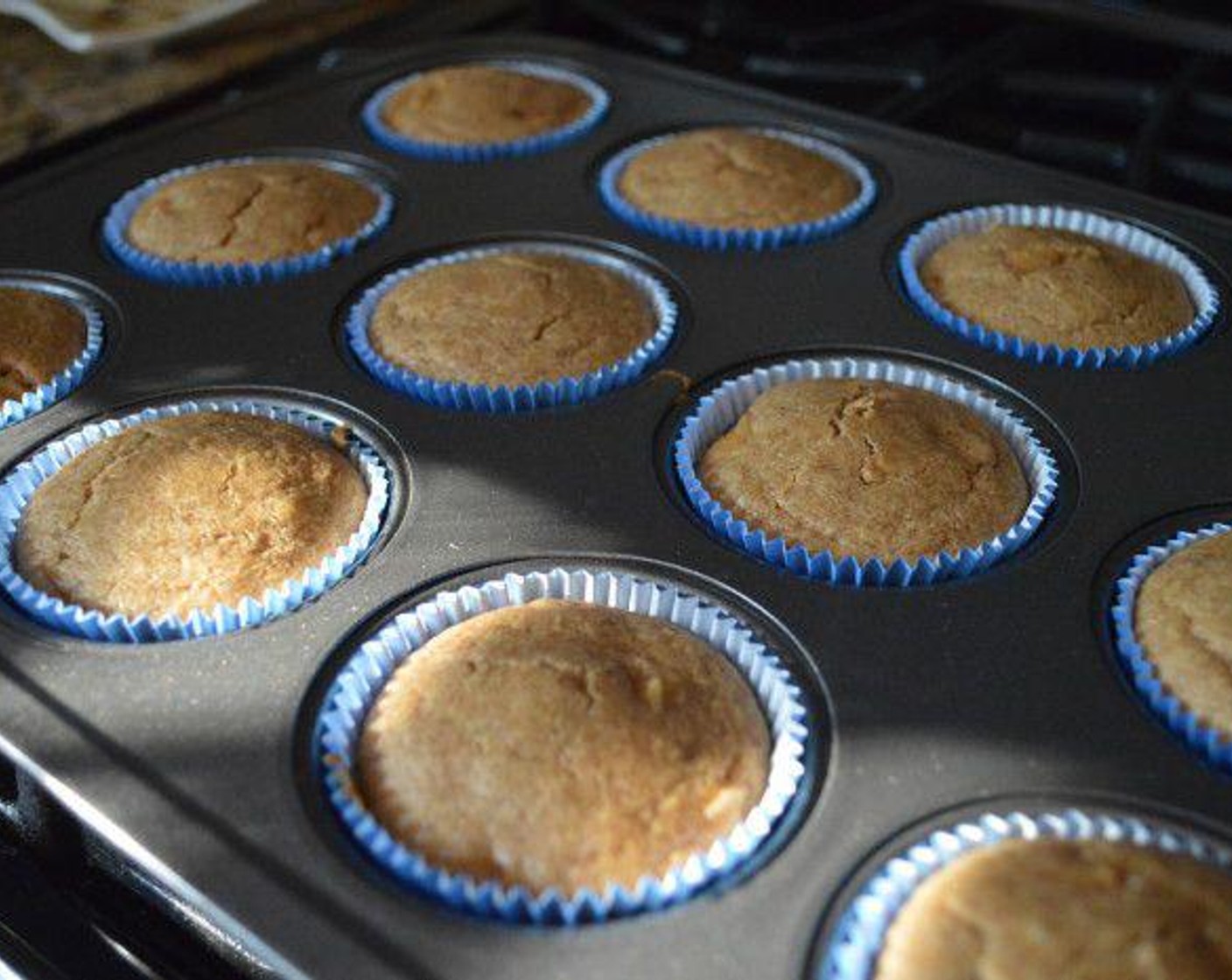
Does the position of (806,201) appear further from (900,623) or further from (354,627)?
(354,627)

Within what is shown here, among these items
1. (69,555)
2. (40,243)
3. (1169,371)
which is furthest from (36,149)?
(1169,371)

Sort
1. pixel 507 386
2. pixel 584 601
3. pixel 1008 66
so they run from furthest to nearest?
pixel 1008 66 → pixel 507 386 → pixel 584 601

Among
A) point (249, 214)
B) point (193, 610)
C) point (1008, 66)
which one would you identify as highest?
point (1008, 66)

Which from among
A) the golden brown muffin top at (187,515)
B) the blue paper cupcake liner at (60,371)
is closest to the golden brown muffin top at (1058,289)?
the golden brown muffin top at (187,515)

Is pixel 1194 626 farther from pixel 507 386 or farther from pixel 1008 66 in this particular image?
pixel 1008 66

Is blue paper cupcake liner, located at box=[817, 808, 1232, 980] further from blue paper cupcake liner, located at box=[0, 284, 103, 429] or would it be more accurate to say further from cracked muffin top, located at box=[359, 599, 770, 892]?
blue paper cupcake liner, located at box=[0, 284, 103, 429]

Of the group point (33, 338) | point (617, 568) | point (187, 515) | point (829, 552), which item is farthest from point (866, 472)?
point (33, 338)

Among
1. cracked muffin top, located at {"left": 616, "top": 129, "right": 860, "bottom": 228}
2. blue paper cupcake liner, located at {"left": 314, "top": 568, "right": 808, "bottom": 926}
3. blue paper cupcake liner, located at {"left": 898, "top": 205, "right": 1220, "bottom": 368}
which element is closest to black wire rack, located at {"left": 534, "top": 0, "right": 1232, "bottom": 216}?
blue paper cupcake liner, located at {"left": 898, "top": 205, "right": 1220, "bottom": 368}
